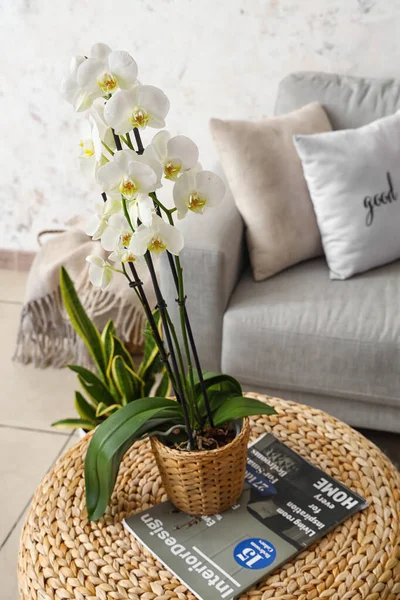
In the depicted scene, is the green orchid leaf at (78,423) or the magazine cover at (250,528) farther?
the green orchid leaf at (78,423)

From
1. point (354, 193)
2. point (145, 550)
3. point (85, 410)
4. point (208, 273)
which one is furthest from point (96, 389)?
point (354, 193)

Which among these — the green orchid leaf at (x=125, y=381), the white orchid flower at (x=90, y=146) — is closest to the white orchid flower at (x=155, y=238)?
the white orchid flower at (x=90, y=146)

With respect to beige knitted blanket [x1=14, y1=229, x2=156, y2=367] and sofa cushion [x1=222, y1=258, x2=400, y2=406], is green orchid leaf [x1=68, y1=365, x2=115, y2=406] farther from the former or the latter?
beige knitted blanket [x1=14, y1=229, x2=156, y2=367]

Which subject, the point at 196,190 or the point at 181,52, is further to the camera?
the point at 181,52

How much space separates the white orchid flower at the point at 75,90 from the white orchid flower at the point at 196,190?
0.50 ft

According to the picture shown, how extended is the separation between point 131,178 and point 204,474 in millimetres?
473

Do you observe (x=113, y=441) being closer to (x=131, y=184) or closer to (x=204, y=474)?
(x=204, y=474)

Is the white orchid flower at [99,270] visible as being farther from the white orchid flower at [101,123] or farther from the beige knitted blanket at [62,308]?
the beige knitted blanket at [62,308]

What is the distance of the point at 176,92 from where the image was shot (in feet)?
7.69

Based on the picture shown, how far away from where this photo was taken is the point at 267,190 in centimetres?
180

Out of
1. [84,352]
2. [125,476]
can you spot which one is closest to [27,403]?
[84,352]

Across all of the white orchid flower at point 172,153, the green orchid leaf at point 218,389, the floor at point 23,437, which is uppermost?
the white orchid flower at point 172,153

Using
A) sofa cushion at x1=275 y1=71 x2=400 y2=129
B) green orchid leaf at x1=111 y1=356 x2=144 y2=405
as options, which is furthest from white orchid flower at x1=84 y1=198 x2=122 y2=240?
sofa cushion at x1=275 y1=71 x2=400 y2=129

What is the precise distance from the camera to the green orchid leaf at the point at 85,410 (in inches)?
64.0
